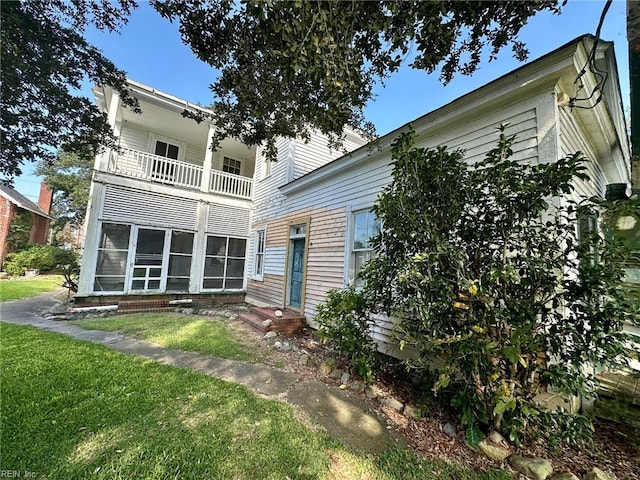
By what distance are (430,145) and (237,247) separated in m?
7.95

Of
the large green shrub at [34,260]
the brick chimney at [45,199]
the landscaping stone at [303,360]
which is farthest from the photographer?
the brick chimney at [45,199]

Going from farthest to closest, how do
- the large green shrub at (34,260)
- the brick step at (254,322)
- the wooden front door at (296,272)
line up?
the large green shrub at (34,260) → the wooden front door at (296,272) → the brick step at (254,322)

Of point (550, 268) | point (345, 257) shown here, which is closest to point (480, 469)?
point (550, 268)

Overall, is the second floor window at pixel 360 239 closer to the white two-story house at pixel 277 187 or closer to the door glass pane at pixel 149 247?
the white two-story house at pixel 277 187

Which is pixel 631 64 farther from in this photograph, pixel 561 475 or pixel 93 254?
pixel 93 254

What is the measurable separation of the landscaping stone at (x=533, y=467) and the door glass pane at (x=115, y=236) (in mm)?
9794

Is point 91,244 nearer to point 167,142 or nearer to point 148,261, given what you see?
point 148,261

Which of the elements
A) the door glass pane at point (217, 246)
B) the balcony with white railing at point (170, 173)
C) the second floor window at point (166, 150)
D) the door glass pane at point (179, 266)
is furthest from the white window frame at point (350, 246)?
the second floor window at point (166, 150)

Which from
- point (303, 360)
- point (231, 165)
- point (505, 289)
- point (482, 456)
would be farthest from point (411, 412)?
point (231, 165)

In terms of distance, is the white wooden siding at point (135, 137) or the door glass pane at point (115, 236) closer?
the door glass pane at point (115, 236)

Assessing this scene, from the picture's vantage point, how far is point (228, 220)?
10.1m

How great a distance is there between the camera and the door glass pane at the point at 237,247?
10130 mm

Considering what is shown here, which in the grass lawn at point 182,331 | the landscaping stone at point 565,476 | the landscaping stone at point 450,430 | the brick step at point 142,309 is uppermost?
the landscaping stone at point 565,476

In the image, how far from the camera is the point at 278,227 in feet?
28.3
